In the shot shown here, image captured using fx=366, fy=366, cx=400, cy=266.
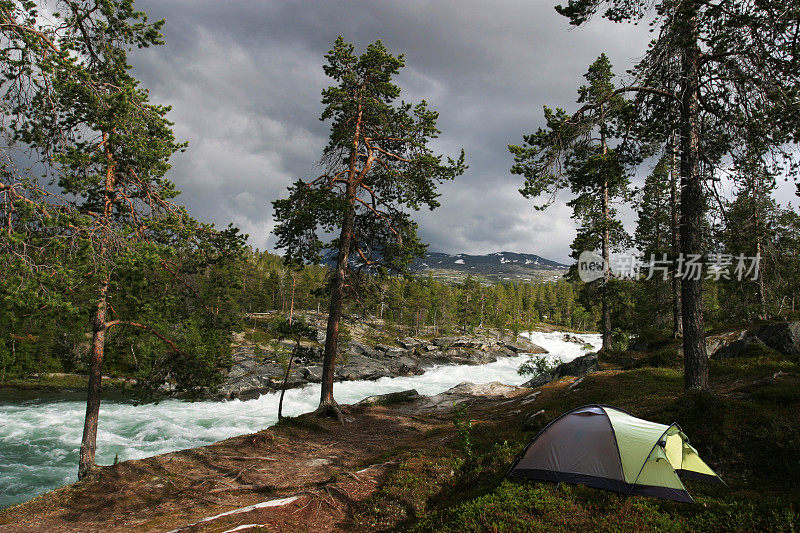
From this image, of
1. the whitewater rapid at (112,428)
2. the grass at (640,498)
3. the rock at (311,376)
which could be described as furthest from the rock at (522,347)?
the grass at (640,498)

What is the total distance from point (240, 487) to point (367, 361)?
140 feet

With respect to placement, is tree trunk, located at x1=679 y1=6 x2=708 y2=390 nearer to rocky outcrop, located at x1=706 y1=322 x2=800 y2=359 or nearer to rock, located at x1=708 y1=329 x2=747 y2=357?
rocky outcrop, located at x1=706 y1=322 x2=800 y2=359

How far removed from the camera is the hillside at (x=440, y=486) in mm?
5992

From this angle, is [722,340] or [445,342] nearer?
[722,340]

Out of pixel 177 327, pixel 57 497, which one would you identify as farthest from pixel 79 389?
pixel 57 497

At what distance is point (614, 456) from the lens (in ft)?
23.1

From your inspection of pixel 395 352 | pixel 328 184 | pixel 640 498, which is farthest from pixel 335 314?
pixel 395 352

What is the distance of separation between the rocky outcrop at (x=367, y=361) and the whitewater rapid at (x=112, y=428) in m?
2.85

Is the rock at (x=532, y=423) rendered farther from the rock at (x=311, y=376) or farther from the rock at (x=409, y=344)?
the rock at (x=409, y=344)

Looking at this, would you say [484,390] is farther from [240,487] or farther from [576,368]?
[240,487]

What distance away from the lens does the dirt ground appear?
7195 mm

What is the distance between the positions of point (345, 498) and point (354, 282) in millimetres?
9869

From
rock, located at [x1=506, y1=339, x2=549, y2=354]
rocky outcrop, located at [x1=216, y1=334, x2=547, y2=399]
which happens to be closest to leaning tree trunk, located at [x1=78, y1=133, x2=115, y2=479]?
rocky outcrop, located at [x1=216, y1=334, x2=547, y2=399]

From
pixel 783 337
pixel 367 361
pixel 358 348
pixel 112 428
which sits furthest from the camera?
pixel 358 348
